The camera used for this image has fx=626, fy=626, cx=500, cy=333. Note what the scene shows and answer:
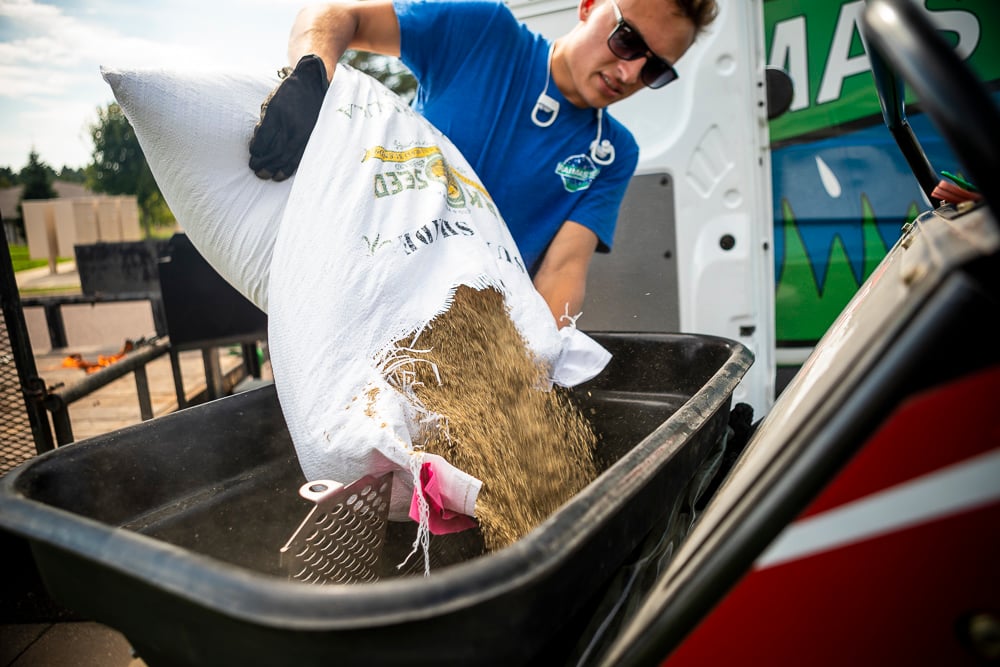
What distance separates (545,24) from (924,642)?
2278 mm

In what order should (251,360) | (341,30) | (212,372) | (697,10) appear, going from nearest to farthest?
1. (341,30)
2. (697,10)
3. (212,372)
4. (251,360)

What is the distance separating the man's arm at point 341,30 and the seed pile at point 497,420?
63 cm

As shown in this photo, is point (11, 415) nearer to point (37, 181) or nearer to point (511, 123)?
point (511, 123)

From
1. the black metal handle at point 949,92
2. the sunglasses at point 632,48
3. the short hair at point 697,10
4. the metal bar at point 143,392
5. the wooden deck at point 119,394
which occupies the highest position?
the short hair at point 697,10

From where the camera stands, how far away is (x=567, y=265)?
5.92ft

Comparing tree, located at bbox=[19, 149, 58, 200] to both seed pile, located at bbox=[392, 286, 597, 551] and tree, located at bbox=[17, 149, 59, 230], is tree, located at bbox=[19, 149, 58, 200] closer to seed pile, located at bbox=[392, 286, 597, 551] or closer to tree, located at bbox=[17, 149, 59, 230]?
tree, located at bbox=[17, 149, 59, 230]

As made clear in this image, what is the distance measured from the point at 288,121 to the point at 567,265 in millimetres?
880

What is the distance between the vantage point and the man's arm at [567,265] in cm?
177

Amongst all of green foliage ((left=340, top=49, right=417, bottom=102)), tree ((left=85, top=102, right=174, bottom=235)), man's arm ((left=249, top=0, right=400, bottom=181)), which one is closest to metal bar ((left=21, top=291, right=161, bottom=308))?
man's arm ((left=249, top=0, right=400, bottom=181))

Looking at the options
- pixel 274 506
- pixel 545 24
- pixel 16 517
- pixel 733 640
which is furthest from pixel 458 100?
pixel 733 640

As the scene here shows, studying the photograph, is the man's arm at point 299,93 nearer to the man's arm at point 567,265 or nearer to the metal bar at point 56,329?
the man's arm at point 567,265

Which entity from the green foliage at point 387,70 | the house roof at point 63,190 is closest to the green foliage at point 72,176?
the house roof at point 63,190

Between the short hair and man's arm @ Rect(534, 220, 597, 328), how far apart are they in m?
0.59

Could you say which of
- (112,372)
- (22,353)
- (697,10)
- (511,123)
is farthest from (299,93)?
(112,372)
